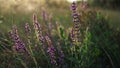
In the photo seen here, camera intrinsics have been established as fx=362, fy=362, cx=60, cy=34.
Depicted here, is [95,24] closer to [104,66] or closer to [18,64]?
[104,66]

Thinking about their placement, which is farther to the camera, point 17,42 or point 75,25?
point 75,25

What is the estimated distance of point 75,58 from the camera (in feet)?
11.1

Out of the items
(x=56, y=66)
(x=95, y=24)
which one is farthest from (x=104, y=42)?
(x=56, y=66)

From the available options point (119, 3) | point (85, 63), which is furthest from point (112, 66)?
point (119, 3)

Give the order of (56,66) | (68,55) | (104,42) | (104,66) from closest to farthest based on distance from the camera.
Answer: (56,66) → (68,55) → (104,66) → (104,42)

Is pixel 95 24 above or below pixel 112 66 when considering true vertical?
above

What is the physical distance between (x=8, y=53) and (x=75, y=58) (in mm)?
637

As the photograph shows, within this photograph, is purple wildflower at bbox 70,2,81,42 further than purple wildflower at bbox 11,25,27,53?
Yes

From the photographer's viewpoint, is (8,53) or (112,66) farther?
(112,66)

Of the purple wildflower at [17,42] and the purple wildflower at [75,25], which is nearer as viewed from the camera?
the purple wildflower at [17,42]

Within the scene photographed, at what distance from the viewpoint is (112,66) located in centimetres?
404

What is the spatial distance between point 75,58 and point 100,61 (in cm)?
77

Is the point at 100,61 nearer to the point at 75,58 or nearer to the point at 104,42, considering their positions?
the point at 104,42

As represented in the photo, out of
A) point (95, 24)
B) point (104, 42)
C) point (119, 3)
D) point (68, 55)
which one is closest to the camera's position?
point (68, 55)
